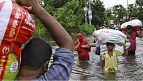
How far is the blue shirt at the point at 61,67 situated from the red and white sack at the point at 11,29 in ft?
0.85

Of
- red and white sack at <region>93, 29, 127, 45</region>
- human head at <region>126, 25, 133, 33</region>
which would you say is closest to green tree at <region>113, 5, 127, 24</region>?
human head at <region>126, 25, 133, 33</region>

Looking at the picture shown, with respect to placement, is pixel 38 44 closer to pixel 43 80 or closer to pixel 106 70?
pixel 43 80

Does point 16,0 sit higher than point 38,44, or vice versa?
point 16,0

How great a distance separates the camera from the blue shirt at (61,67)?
241 cm

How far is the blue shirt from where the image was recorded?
241cm

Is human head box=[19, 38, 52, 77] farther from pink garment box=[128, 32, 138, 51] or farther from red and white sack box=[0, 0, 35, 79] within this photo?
pink garment box=[128, 32, 138, 51]

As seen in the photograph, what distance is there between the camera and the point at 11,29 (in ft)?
7.18

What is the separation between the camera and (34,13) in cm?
238

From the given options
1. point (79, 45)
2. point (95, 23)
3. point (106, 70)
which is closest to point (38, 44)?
point (106, 70)

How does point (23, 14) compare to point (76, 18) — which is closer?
point (23, 14)

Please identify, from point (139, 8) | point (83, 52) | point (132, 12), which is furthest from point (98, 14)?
point (83, 52)

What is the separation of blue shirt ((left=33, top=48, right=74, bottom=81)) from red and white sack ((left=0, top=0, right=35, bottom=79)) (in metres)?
0.26

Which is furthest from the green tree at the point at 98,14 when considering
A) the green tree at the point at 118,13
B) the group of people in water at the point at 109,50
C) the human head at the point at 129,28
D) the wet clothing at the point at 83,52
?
the wet clothing at the point at 83,52

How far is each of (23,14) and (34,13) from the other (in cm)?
14
